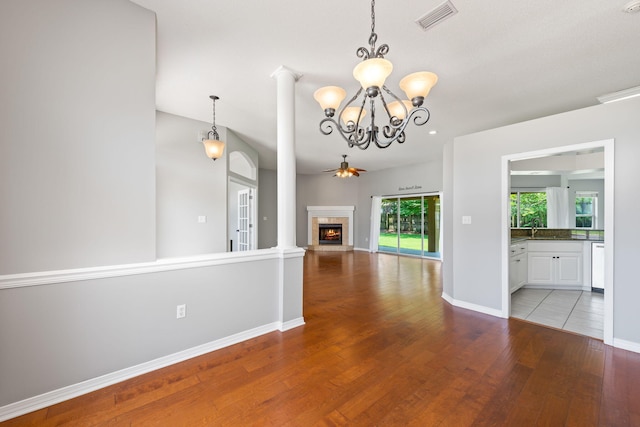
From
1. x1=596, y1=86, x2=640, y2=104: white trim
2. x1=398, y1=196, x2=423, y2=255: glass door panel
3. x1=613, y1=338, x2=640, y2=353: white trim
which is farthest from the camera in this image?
x1=398, y1=196, x2=423, y2=255: glass door panel

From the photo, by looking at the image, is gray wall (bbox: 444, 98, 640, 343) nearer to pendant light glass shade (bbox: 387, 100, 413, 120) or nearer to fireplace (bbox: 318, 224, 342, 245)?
pendant light glass shade (bbox: 387, 100, 413, 120)

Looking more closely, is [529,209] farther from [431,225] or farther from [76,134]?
[76,134]

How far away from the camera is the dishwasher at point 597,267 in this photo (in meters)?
4.05

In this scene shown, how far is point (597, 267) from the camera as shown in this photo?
4098mm

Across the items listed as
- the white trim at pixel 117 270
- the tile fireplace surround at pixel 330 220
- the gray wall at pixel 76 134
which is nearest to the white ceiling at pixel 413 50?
the gray wall at pixel 76 134

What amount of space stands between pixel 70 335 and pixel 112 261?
532 millimetres

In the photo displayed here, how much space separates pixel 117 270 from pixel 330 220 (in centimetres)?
779

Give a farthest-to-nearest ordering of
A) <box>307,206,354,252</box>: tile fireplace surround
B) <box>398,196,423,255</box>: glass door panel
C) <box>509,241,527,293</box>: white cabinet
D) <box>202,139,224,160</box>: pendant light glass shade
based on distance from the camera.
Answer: <box>307,206,354,252</box>: tile fireplace surround → <box>398,196,423,255</box>: glass door panel → <box>509,241,527,293</box>: white cabinet → <box>202,139,224,160</box>: pendant light glass shade

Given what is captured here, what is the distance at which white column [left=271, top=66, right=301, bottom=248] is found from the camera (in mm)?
2807

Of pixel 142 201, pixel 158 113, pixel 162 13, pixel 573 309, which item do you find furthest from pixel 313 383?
pixel 158 113

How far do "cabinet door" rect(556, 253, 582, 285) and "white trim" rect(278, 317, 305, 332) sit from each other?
4.49 metres

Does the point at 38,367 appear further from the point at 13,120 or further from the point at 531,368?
the point at 531,368

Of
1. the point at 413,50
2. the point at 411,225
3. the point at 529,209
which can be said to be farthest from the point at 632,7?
the point at 411,225

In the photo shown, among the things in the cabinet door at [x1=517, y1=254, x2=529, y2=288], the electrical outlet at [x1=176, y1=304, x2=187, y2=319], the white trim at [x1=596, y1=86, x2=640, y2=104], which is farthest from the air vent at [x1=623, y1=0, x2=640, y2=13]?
the electrical outlet at [x1=176, y1=304, x2=187, y2=319]
